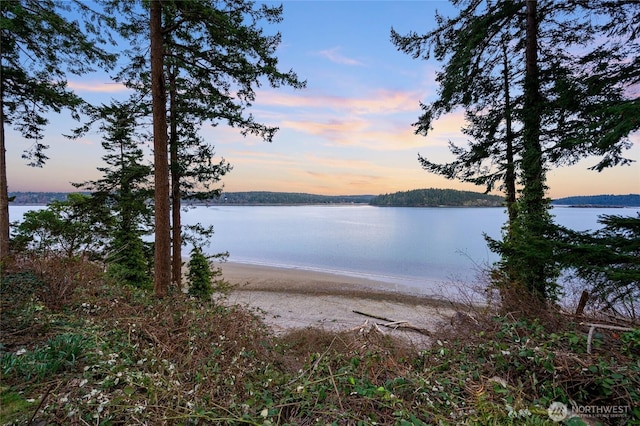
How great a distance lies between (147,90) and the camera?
7.70m

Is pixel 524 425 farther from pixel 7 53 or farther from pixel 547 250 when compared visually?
pixel 7 53

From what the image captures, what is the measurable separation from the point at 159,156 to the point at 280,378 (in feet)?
17.5

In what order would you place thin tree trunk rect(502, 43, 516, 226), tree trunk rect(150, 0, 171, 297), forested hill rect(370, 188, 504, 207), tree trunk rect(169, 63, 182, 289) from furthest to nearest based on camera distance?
forested hill rect(370, 188, 504, 207), tree trunk rect(169, 63, 182, 289), thin tree trunk rect(502, 43, 516, 226), tree trunk rect(150, 0, 171, 297)

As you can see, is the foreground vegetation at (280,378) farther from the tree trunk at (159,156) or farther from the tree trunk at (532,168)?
the tree trunk at (532,168)

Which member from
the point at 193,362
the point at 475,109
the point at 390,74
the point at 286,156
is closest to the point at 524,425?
the point at 193,362

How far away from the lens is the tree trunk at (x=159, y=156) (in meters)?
5.74

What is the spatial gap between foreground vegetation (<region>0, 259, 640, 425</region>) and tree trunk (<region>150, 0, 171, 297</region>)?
218 cm

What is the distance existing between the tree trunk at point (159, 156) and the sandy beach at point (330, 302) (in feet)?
10.4

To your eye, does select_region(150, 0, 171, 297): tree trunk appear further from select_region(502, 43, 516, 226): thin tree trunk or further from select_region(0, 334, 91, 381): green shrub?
select_region(502, 43, 516, 226): thin tree trunk

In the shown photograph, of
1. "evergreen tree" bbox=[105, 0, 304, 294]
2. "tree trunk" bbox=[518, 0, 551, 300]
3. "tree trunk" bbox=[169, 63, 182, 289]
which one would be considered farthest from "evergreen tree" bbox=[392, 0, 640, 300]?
"tree trunk" bbox=[169, 63, 182, 289]

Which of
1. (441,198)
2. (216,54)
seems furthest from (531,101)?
(441,198)

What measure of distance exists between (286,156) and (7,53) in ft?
78.9

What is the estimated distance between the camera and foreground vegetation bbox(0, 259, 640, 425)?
2111mm

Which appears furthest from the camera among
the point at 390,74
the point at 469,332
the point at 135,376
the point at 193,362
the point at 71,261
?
the point at 390,74
